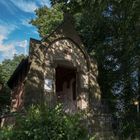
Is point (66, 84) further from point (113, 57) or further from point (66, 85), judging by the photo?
point (113, 57)

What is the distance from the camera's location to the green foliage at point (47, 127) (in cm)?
1248

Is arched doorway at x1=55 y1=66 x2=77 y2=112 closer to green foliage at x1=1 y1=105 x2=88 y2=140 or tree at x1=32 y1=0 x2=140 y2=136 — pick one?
tree at x1=32 y1=0 x2=140 y2=136

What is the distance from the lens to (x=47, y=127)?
12664mm

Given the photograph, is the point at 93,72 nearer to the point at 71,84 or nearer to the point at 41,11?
the point at 71,84

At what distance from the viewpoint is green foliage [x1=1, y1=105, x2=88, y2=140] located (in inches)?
492

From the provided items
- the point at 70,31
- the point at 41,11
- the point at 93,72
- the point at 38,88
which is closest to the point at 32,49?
the point at 38,88

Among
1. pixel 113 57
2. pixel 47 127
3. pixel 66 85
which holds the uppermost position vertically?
pixel 113 57

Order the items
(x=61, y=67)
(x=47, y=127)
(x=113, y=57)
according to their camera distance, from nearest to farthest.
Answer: (x=47, y=127)
(x=61, y=67)
(x=113, y=57)

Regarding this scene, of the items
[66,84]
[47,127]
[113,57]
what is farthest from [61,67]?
[47,127]

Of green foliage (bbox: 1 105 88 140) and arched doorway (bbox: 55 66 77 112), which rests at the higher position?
arched doorway (bbox: 55 66 77 112)

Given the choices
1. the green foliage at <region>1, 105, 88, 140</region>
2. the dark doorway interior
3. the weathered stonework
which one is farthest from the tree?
the green foliage at <region>1, 105, 88, 140</region>

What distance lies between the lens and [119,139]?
21.6 metres

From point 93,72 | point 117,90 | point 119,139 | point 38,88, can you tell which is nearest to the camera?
point 119,139

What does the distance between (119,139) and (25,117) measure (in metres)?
10.2
